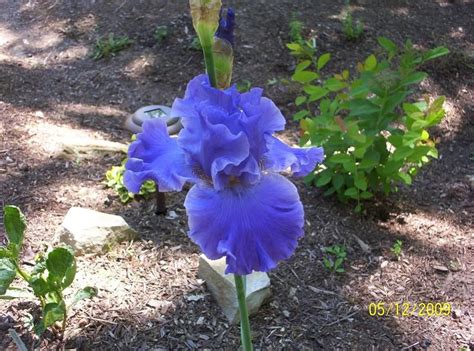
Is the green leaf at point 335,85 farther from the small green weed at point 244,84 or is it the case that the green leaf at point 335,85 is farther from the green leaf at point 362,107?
the small green weed at point 244,84

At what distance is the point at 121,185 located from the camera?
2.66 metres

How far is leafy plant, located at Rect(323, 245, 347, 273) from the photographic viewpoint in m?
2.32

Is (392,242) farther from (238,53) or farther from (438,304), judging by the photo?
(238,53)

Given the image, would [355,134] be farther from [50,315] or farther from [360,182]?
[50,315]

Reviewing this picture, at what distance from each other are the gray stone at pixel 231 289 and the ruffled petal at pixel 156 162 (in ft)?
3.15

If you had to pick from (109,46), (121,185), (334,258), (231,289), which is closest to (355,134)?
(334,258)

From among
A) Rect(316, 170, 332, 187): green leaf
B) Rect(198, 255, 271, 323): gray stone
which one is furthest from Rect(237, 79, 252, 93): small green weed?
Rect(198, 255, 271, 323): gray stone

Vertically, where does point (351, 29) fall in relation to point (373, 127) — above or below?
below

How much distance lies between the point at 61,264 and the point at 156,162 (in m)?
0.89

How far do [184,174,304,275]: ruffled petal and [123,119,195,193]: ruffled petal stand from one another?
5 centimetres

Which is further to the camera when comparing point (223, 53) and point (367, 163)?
point (367, 163)

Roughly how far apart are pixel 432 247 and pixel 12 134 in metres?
2.39

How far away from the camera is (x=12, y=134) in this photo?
A: 3113 millimetres

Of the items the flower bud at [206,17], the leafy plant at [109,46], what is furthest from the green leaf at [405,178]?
the leafy plant at [109,46]
